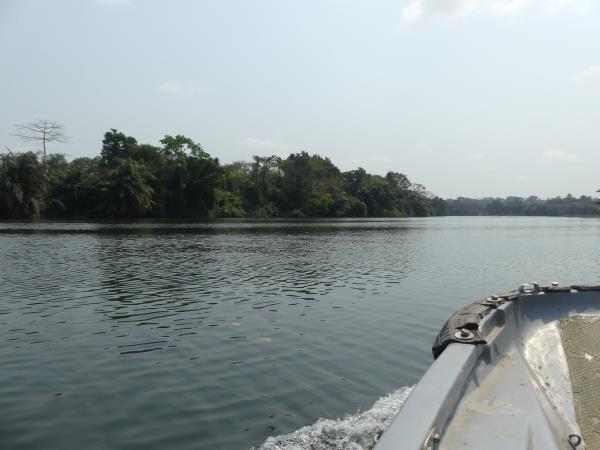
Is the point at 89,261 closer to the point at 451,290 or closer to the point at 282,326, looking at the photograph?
the point at 282,326

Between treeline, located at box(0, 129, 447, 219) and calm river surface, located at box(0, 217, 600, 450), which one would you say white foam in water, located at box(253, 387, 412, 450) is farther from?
treeline, located at box(0, 129, 447, 219)

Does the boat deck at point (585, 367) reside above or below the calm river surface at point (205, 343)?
above

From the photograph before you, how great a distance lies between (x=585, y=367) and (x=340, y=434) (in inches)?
102

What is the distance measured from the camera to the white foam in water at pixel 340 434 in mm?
5000

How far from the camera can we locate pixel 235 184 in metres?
99.0

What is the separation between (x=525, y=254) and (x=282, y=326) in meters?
21.9

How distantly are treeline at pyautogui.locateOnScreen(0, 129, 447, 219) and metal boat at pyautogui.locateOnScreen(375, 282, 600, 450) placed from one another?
7119cm

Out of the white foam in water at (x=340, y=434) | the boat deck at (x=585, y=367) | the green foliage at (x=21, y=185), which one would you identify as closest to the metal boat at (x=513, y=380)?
the boat deck at (x=585, y=367)

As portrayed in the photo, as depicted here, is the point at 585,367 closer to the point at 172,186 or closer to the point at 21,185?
the point at 21,185

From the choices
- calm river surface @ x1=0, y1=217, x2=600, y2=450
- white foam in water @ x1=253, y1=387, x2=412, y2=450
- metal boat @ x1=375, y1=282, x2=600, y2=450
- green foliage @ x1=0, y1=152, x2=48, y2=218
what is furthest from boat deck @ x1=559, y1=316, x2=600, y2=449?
green foliage @ x1=0, y1=152, x2=48, y2=218

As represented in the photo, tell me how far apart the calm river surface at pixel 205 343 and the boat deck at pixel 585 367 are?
2.50 m

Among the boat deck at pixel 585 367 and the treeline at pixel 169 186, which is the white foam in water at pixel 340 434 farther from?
the treeline at pixel 169 186

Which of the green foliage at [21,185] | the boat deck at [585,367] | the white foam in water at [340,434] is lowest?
the white foam in water at [340,434]

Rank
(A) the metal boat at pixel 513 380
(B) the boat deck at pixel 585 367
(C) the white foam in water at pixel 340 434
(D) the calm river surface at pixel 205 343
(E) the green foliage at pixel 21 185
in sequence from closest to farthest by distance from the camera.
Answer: (A) the metal boat at pixel 513 380 < (B) the boat deck at pixel 585 367 < (C) the white foam in water at pixel 340 434 < (D) the calm river surface at pixel 205 343 < (E) the green foliage at pixel 21 185
